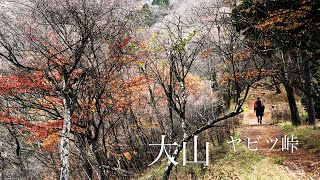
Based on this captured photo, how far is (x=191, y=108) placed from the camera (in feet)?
→ 61.2

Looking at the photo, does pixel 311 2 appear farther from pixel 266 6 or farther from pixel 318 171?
pixel 318 171

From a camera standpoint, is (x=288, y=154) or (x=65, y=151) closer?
(x=65, y=151)

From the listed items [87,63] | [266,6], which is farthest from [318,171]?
[87,63]

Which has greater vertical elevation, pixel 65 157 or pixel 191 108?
pixel 191 108

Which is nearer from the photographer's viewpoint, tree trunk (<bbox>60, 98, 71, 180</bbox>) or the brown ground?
the brown ground

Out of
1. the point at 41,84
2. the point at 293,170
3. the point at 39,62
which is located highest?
the point at 39,62

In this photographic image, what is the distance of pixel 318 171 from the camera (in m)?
7.29

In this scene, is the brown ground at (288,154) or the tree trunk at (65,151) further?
the tree trunk at (65,151)

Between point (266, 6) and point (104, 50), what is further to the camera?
point (104, 50)

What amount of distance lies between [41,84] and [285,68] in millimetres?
9466

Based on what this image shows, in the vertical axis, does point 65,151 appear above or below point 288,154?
above

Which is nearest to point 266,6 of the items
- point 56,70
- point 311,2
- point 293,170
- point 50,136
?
point 311,2

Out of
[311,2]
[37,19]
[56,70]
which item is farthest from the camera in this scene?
[56,70]

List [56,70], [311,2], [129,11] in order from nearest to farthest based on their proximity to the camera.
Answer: [311,2] < [56,70] < [129,11]
